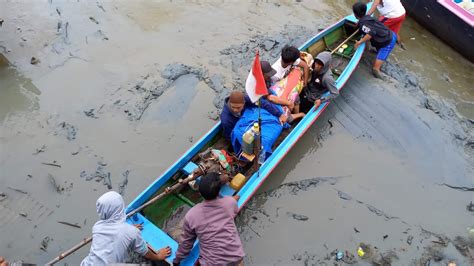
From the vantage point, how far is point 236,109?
5289mm

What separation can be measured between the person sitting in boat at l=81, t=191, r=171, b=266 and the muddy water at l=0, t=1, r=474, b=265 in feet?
4.67

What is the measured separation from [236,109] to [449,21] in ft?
21.5

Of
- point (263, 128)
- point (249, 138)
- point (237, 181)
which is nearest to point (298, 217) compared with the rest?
point (237, 181)

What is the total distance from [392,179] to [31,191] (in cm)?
596

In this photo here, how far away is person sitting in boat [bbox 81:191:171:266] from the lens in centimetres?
376

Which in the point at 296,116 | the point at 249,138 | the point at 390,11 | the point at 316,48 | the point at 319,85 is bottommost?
the point at 296,116

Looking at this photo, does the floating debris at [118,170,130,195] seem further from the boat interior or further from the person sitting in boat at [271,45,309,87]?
the person sitting in boat at [271,45,309,87]

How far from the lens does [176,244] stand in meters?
4.57

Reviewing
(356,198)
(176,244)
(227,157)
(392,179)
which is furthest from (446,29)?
(176,244)

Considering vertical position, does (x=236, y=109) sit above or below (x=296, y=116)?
above

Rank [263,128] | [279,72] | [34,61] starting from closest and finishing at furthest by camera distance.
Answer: [263,128] → [279,72] → [34,61]

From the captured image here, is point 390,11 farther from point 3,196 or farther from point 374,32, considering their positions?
point 3,196

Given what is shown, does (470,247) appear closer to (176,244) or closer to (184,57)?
(176,244)

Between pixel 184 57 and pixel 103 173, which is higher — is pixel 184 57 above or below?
above
